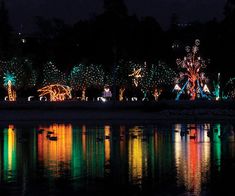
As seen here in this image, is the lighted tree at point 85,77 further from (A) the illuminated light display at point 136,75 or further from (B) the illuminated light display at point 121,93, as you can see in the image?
(A) the illuminated light display at point 136,75

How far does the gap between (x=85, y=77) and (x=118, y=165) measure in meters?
52.1

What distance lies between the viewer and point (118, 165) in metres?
22.1

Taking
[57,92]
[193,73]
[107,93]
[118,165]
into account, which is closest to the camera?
[118,165]

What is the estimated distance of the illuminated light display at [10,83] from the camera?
68.8 meters

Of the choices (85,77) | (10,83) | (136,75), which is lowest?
(10,83)

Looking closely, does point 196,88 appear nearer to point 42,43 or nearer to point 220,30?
point 220,30

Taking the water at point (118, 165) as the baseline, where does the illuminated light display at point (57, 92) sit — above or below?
above

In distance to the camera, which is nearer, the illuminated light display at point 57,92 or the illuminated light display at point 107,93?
the illuminated light display at point 57,92

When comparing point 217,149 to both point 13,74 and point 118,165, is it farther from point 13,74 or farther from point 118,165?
point 13,74

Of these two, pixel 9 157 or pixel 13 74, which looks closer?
pixel 9 157

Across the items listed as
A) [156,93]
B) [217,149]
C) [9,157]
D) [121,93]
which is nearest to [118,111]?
[156,93]

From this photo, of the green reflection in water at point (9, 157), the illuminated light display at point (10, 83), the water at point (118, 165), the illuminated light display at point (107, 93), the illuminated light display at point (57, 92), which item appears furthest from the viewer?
the illuminated light display at point (107, 93)

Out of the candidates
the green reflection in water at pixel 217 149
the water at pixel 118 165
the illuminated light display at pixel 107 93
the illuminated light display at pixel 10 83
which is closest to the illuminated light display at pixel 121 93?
the illuminated light display at pixel 107 93

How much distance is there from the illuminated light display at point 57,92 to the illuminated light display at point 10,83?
280 centimetres
